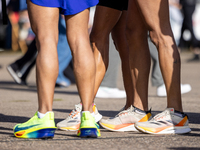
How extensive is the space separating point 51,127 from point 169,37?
101cm

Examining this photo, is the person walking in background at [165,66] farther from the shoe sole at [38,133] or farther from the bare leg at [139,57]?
the shoe sole at [38,133]

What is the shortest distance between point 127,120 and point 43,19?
0.95 metres

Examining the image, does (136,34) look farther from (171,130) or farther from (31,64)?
(31,64)

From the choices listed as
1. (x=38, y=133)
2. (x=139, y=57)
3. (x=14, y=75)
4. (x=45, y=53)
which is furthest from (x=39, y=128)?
(x=14, y=75)

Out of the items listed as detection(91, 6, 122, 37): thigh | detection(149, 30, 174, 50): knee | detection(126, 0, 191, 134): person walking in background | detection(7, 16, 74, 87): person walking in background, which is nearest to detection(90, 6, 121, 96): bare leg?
detection(91, 6, 122, 37): thigh

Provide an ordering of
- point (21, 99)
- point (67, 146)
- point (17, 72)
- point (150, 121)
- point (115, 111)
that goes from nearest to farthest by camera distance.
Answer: point (67, 146) < point (150, 121) < point (115, 111) < point (21, 99) < point (17, 72)

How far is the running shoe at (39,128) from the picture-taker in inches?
97.7

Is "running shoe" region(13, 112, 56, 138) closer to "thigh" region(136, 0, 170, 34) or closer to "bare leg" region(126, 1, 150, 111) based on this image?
"bare leg" region(126, 1, 150, 111)

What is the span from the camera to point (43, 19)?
2.53m

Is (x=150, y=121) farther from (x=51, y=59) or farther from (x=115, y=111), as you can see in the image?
(x=115, y=111)

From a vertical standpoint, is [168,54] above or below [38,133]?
above

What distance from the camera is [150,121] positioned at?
9.16ft

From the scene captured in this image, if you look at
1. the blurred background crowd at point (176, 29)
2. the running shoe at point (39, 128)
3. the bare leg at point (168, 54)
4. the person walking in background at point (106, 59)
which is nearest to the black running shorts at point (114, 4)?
the person walking in background at point (106, 59)

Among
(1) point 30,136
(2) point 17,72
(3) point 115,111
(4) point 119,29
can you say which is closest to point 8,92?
(2) point 17,72
